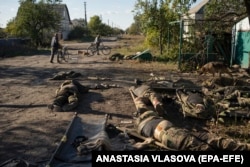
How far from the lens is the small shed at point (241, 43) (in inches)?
729

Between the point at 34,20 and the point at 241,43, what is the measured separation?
28387 mm

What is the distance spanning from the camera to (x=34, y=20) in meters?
41.2

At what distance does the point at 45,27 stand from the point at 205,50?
27385 millimetres

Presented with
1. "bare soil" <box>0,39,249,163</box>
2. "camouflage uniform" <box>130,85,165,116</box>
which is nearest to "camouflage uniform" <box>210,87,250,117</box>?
"bare soil" <box>0,39,249,163</box>

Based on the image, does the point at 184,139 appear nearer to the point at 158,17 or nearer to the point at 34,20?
the point at 158,17

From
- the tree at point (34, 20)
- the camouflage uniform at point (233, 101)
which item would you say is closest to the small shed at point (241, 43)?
the camouflage uniform at point (233, 101)

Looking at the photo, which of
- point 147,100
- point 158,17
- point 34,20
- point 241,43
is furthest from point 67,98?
point 34,20

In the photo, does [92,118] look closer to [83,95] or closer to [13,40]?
[83,95]

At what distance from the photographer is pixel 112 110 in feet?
32.5

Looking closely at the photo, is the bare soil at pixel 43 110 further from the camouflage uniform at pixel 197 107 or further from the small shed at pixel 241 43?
the small shed at pixel 241 43

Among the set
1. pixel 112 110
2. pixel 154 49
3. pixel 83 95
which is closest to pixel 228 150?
pixel 112 110

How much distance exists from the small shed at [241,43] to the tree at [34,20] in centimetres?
2600

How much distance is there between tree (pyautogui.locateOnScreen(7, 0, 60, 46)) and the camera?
40.5 m

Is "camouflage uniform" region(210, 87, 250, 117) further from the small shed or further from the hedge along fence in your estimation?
the hedge along fence
